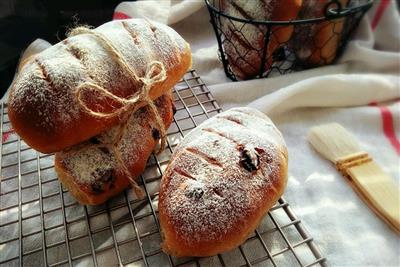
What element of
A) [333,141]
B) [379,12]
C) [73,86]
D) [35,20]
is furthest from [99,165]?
[379,12]

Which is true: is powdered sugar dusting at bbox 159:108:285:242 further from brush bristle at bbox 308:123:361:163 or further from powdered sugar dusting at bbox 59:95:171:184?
brush bristle at bbox 308:123:361:163

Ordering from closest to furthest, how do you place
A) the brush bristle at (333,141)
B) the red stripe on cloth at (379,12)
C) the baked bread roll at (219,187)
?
the baked bread roll at (219,187), the brush bristle at (333,141), the red stripe on cloth at (379,12)

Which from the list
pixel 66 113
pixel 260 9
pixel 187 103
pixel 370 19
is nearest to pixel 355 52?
pixel 370 19

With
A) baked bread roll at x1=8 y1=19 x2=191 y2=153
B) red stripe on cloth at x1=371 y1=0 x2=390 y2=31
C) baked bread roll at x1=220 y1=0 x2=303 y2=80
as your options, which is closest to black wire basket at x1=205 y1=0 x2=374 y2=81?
baked bread roll at x1=220 y1=0 x2=303 y2=80

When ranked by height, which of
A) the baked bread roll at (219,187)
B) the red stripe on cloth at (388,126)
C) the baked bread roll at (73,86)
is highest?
the baked bread roll at (73,86)

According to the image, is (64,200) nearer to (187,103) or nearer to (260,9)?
(187,103)

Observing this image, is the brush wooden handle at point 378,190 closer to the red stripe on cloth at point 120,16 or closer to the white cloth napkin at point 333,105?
the white cloth napkin at point 333,105

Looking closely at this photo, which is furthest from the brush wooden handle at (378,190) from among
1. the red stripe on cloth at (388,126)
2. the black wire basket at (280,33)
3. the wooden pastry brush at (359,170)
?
the black wire basket at (280,33)
